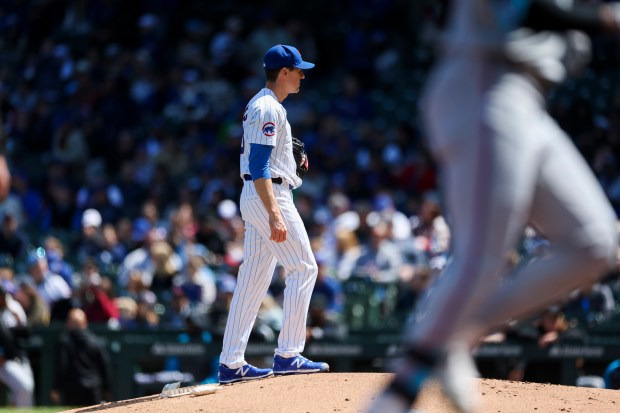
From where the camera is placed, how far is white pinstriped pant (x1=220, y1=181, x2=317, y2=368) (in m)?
7.03

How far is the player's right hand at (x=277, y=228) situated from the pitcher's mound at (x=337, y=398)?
Result: 823 millimetres

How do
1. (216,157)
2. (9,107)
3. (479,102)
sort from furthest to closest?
1. (9,107)
2. (216,157)
3. (479,102)

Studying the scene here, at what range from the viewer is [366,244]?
47.4 feet

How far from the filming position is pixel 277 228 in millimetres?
6797

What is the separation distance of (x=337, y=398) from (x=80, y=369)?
236 inches

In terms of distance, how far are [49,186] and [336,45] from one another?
5.78m

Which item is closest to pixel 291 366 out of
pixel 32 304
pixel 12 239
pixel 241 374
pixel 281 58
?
pixel 241 374

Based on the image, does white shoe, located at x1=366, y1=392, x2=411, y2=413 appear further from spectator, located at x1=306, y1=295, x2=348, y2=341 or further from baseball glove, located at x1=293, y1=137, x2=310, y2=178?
spectator, located at x1=306, y1=295, x2=348, y2=341

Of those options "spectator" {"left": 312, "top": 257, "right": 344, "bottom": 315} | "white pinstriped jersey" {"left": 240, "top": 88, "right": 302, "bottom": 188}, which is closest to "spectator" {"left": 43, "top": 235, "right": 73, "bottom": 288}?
"spectator" {"left": 312, "top": 257, "right": 344, "bottom": 315}

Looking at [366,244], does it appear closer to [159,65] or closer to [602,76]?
[602,76]

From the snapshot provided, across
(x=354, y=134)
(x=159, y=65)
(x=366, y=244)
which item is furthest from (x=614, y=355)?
(x=159, y=65)

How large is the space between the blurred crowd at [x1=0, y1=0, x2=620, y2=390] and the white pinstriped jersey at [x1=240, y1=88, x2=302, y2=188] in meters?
4.00

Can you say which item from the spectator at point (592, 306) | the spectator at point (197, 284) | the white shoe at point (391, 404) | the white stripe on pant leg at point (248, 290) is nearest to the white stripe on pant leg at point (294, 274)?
the white stripe on pant leg at point (248, 290)

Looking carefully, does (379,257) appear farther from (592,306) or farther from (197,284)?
(592,306)
